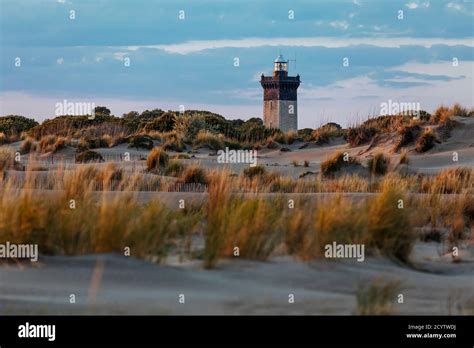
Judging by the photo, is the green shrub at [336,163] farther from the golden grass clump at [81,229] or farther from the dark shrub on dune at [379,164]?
the golden grass clump at [81,229]

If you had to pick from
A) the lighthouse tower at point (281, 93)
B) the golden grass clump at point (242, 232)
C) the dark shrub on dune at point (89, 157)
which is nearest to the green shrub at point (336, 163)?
the dark shrub on dune at point (89, 157)

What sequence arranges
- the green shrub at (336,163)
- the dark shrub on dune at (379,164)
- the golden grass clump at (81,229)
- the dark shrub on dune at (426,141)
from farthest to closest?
1. the dark shrub on dune at (426,141)
2. the green shrub at (336,163)
3. the dark shrub on dune at (379,164)
4. the golden grass clump at (81,229)

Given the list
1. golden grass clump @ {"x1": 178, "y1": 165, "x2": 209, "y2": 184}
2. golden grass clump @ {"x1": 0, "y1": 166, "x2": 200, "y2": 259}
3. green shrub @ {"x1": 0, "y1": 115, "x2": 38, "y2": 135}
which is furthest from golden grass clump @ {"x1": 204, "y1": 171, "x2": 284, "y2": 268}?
green shrub @ {"x1": 0, "y1": 115, "x2": 38, "y2": 135}

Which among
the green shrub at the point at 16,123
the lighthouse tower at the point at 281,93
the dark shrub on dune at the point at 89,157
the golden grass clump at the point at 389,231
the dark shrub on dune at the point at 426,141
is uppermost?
the lighthouse tower at the point at 281,93

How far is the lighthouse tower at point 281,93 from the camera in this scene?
69000mm

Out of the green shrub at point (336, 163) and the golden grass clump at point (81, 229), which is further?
the green shrub at point (336, 163)

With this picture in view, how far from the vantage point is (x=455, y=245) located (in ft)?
43.1

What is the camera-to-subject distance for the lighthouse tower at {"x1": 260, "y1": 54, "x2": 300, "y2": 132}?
69000 millimetres

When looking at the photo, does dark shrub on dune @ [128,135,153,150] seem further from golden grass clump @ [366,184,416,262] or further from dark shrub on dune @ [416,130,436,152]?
golden grass clump @ [366,184,416,262]

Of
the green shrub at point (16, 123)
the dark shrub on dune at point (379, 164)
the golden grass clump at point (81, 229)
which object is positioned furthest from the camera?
the green shrub at point (16, 123)

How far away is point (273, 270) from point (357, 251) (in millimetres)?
Answer: 1159

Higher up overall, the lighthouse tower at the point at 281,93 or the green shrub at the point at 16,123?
the lighthouse tower at the point at 281,93

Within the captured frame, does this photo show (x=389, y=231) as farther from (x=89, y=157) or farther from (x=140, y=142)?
(x=140, y=142)
